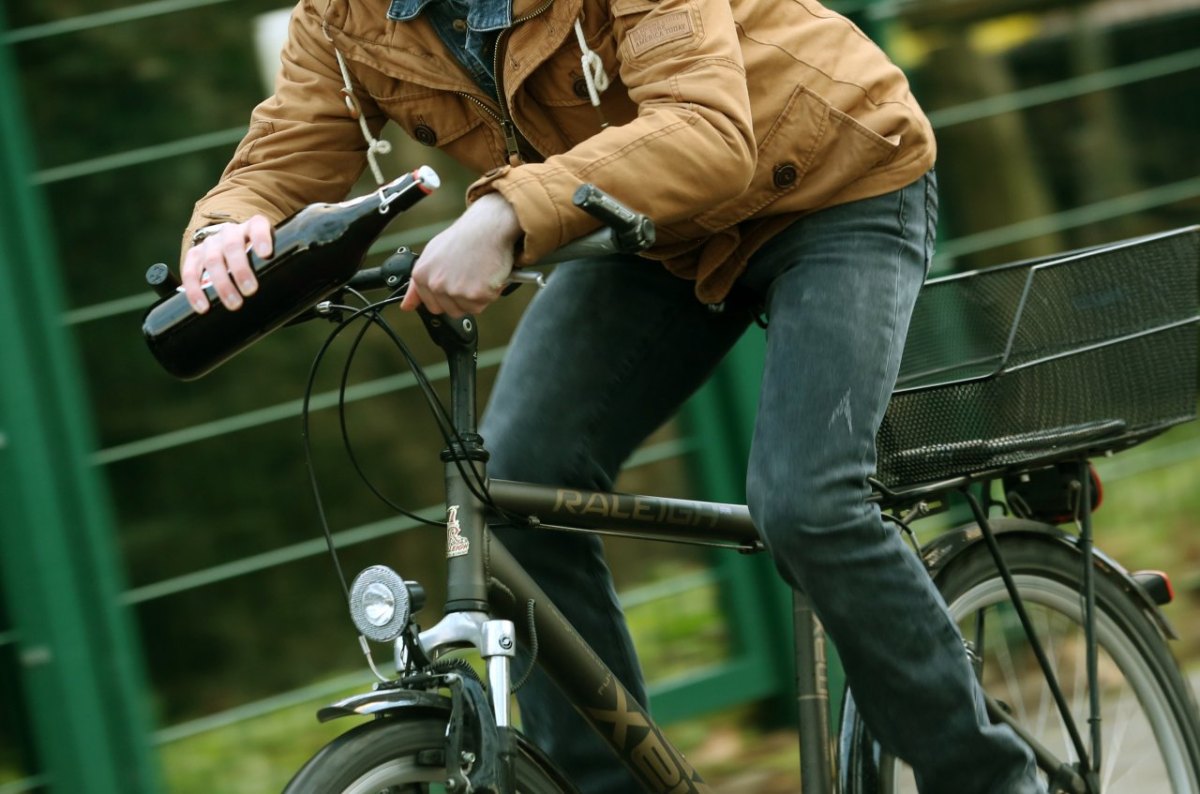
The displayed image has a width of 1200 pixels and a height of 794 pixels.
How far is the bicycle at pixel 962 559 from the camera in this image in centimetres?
228

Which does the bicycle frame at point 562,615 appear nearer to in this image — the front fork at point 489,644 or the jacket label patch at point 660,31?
the front fork at point 489,644

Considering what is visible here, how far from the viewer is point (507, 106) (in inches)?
98.8

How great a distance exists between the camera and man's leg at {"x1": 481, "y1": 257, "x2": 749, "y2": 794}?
276cm

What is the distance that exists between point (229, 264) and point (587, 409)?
76 cm

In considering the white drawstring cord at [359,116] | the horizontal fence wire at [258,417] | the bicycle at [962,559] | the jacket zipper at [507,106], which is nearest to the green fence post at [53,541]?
the horizontal fence wire at [258,417]

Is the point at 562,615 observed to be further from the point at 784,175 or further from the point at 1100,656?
the point at 1100,656

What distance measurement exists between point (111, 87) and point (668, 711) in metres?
2.13

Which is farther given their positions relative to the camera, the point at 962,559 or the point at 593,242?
the point at 962,559

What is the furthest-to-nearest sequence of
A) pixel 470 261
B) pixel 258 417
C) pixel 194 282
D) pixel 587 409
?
pixel 258 417, pixel 587 409, pixel 194 282, pixel 470 261

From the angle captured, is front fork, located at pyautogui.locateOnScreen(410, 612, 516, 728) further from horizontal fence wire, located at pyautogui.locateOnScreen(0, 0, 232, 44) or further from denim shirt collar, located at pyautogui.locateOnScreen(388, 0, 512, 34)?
horizontal fence wire, located at pyautogui.locateOnScreen(0, 0, 232, 44)

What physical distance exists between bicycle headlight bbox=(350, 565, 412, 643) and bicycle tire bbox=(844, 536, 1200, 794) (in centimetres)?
107

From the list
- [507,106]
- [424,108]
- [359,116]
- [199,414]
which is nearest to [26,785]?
[199,414]

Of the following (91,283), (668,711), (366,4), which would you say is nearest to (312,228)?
(366,4)

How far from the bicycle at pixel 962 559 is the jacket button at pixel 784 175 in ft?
1.50
